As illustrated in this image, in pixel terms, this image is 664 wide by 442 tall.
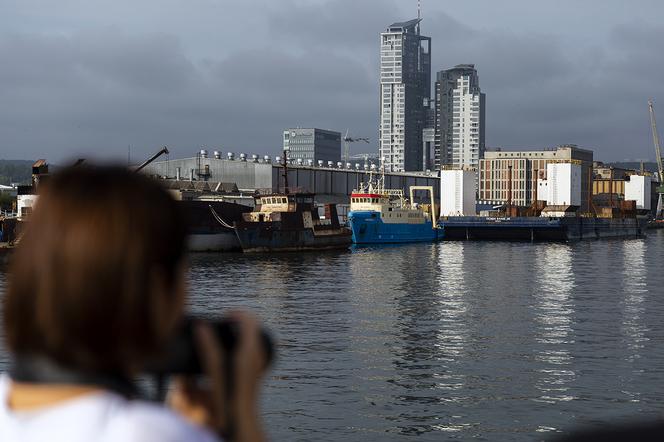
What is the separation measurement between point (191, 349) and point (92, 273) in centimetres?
22

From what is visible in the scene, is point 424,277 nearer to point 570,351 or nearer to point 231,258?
point 231,258

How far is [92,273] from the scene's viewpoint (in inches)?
62.1

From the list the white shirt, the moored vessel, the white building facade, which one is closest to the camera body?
the white shirt

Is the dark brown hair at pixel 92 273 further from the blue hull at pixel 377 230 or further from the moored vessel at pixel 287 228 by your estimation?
the blue hull at pixel 377 230

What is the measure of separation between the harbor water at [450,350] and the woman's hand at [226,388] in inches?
475

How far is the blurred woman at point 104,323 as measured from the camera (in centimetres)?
157

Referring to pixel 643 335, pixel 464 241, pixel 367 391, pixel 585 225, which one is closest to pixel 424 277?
pixel 643 335

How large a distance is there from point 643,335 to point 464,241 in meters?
70.7

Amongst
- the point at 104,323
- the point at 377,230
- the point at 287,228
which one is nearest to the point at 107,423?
the point at 104,323

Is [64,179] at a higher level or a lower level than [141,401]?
higher

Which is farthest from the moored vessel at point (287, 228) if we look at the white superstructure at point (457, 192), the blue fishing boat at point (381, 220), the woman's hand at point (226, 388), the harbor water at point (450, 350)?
the woman's hand at point (226, 388)

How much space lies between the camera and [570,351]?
21047mm

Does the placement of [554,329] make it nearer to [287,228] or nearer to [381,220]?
Result: [287,228]

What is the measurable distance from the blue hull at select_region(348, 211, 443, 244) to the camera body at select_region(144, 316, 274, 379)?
77.4 metres
